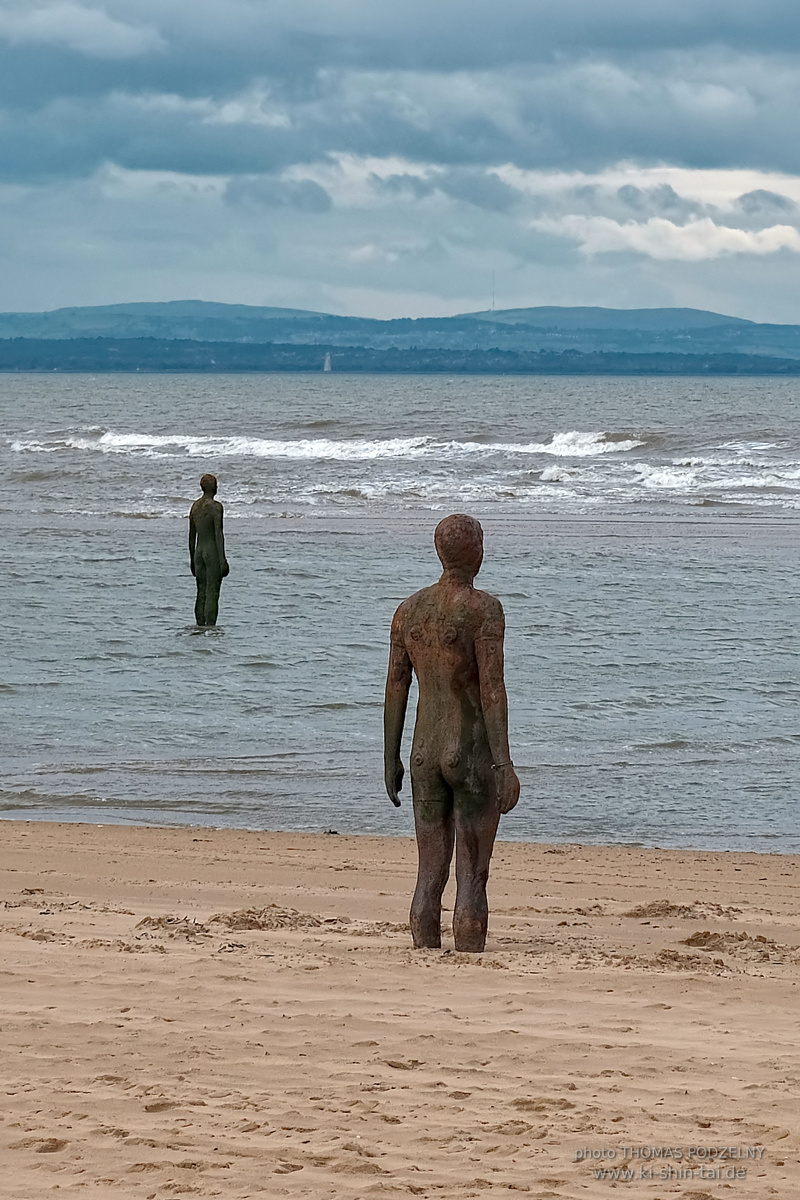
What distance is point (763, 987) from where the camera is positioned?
5629 mm

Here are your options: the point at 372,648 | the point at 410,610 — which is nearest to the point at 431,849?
the point at 410,610

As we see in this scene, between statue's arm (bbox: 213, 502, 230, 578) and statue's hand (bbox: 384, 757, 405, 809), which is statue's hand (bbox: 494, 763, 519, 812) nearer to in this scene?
statue's hand (bbox: 384, 757, 405, 809)

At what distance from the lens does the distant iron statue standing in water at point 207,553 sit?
647 inches

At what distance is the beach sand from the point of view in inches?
155

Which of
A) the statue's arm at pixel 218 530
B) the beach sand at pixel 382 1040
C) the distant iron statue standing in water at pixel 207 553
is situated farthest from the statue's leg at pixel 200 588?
the beach sand at pixel 382 1040

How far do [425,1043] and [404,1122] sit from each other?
642 millimetres

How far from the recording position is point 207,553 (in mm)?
16594

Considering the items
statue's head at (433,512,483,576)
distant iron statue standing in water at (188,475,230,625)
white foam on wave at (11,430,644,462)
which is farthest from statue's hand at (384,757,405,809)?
white foam on wave at (11,430,644,462)

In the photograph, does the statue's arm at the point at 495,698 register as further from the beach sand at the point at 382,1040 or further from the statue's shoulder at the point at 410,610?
the beach sand at the point at 382,1040

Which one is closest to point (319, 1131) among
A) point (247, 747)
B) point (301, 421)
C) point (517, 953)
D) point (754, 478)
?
point (517, 953)

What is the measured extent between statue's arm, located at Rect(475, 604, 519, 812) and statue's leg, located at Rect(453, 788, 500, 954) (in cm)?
19

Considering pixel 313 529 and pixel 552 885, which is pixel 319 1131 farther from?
pixel 313 529

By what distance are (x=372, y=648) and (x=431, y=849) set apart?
938cm

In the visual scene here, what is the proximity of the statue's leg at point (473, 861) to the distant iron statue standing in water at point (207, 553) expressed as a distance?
10.5m
